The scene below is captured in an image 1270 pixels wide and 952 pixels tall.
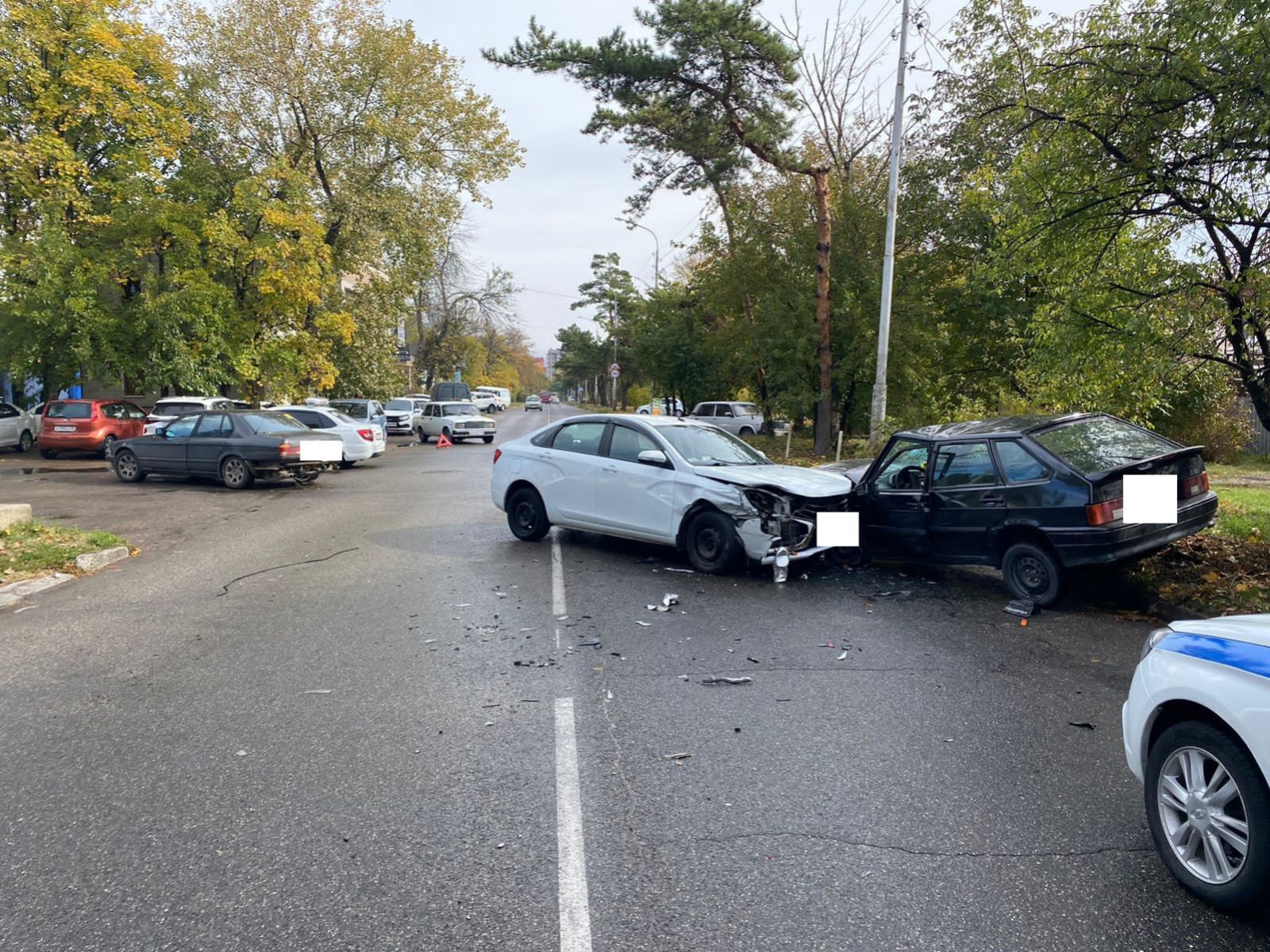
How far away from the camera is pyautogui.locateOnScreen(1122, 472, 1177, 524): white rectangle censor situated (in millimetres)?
6891

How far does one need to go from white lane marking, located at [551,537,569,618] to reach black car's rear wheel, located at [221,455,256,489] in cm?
841

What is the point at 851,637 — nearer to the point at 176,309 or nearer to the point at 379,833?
the point at 379,833

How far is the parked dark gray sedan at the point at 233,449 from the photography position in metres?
15.9

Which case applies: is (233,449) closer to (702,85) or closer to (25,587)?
(25,587)

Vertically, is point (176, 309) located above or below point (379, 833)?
above

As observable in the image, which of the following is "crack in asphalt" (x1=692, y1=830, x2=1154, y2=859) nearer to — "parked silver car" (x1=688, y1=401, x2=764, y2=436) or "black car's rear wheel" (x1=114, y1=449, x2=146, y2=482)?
"black car's rear wheel" (x1=114, y1=449, x2=146, y2=482)

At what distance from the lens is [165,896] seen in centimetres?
301

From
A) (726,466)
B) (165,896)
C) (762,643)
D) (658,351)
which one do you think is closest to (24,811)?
(165,896)

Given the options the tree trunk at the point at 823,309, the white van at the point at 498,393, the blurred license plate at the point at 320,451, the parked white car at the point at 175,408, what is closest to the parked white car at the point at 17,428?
the parked white car at the point at 175,408

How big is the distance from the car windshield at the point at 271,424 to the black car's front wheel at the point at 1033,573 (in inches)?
528

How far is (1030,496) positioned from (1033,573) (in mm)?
697

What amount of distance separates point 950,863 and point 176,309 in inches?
963

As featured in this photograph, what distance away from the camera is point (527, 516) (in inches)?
412

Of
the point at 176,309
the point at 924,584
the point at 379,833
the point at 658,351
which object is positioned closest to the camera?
the point at 379,833
